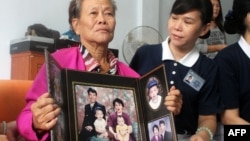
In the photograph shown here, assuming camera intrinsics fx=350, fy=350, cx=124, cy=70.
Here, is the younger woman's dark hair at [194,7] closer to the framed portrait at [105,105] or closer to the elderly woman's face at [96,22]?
the elderly woman's face at [96,22]

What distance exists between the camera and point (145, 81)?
3.21 ft

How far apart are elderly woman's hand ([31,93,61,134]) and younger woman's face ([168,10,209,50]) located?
64 centimetres

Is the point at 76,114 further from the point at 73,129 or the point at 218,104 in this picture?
the point at 218,104

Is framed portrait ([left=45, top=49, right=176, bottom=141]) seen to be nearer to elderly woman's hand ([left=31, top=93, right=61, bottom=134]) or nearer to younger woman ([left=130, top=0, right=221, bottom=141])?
elderly woman's hand ([left=31, top=93, right=61, bottom=134])

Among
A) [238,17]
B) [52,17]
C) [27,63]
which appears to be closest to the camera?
[238,17]

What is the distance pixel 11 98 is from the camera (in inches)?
50.4

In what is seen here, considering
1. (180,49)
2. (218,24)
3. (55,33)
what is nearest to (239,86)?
(180,49)

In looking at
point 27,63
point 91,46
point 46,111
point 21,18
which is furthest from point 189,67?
point 21,18

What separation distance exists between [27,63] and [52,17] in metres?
0.58

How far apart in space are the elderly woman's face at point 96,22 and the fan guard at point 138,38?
186 cm

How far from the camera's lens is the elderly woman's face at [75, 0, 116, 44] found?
111cm

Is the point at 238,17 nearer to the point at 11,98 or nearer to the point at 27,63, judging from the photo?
the point at 11,98

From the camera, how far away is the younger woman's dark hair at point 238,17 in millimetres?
1459

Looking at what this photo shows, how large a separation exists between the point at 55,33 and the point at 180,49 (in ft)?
5.19
